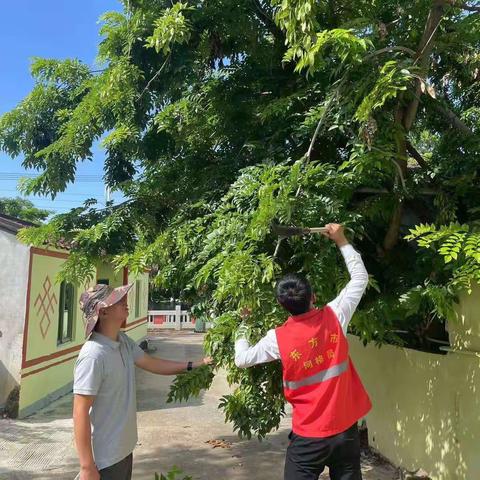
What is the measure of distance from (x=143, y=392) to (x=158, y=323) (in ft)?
56.4

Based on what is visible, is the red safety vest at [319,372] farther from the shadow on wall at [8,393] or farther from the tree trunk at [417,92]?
the shadow on wall at [8,393]

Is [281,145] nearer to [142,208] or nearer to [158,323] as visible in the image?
[142,208]

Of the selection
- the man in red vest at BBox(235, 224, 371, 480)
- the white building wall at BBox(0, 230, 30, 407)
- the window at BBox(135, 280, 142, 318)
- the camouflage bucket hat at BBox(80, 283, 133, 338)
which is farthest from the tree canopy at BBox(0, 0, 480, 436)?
the window at BBox(135, 280, 142, 318)

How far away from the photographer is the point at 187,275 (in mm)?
4621

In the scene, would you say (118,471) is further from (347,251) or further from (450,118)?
(450,118)

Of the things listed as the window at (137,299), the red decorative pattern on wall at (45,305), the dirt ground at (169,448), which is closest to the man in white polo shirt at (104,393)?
the dirt ground at (169,448)

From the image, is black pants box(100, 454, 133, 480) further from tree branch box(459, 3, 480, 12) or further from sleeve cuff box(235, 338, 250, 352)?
tree branch box(459, 3, 480, 12)

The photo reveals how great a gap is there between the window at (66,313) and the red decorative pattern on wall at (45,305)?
1.98ft

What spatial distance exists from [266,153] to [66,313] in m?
7.13

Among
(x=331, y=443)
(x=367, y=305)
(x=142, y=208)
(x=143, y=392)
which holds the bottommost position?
(x=143, y=392)

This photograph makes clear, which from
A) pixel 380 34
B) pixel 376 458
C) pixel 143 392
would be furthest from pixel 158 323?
pixel 380 34

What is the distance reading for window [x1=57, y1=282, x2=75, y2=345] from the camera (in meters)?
10.3

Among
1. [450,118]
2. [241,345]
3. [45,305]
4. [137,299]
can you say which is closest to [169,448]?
[45,305]

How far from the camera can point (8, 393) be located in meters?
8.23
